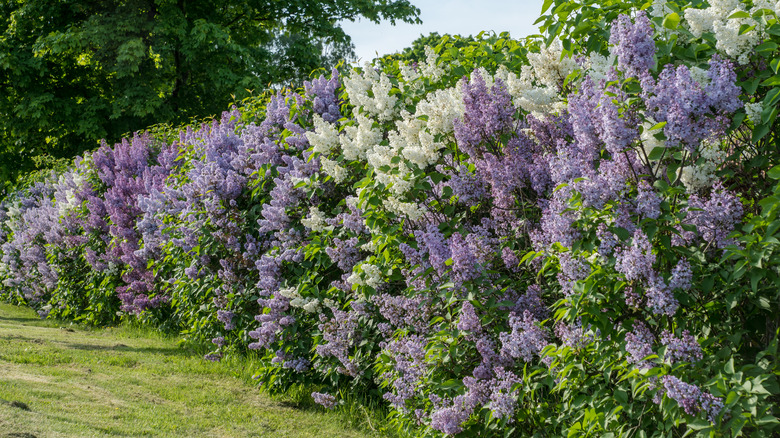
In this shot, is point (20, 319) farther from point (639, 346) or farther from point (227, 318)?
point (639, 346)

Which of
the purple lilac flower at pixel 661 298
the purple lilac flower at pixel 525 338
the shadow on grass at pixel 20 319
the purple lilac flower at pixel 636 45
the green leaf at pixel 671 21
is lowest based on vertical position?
the shadow on grass at pixel 20 319

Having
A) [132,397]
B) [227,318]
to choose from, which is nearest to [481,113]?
[227,318]

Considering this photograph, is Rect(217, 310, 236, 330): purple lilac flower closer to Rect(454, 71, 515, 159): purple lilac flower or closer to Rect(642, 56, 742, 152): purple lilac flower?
Rect(454, 71, 515, 159): purple lilac flower

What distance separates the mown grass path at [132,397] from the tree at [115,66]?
13219 millimetres

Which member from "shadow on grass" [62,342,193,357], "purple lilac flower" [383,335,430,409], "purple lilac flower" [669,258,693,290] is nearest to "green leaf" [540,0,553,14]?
"purple lilac flower" [669,258,693,290]

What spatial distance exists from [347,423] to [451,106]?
2803 mm

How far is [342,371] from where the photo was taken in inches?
212

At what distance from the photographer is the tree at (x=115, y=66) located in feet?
66.1

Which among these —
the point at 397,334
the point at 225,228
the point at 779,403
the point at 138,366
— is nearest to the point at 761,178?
the point at 779,403

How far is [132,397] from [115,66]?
16.5 m

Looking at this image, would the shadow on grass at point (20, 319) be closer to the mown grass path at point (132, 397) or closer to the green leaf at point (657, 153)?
the mown grass path at point (132, 397)

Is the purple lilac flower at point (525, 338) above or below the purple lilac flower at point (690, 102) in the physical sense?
below

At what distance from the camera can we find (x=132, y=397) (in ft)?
20.0

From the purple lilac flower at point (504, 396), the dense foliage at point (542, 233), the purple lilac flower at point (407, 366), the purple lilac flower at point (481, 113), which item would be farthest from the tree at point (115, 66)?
the purple lilac flower at point (504, 396)
